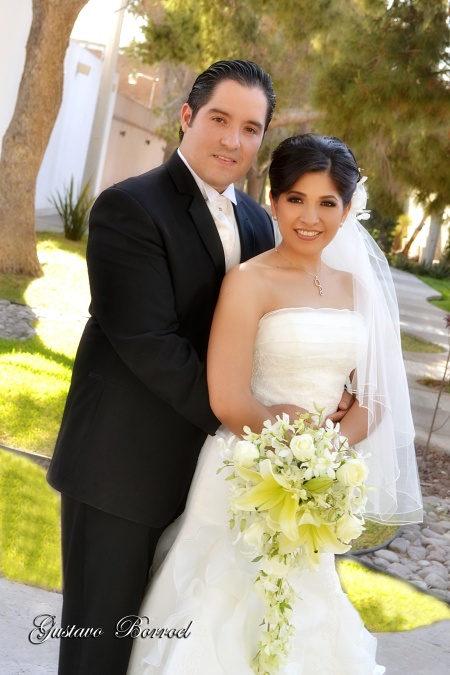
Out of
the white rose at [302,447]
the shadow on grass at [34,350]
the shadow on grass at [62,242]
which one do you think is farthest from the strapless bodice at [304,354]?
the shadow on grass at [62,242]

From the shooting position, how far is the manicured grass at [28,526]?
4.32 meters

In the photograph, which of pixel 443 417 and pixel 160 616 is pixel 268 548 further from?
pixel 443 417

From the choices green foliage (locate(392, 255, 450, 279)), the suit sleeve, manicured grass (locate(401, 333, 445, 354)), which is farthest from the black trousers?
green foliage (locate(392, 255, 450, 279))

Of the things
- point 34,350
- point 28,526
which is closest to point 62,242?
point 34,350

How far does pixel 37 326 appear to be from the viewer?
31.9ft

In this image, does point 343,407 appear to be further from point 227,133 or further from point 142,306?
point 227,133

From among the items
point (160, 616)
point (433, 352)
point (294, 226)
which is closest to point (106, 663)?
point (160, 616)

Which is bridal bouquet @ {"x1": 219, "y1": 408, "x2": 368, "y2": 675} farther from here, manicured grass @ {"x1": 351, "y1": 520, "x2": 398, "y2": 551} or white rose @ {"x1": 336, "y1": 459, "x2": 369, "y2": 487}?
manicured grass @ {"x1": 351, "y1": 520, "x2": 398, "y2": 551}

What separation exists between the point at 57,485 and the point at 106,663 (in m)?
0.52

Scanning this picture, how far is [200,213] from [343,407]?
2.31ft

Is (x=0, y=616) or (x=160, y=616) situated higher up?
(x=160, y=616)

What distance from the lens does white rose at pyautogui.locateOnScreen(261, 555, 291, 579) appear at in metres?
2.44

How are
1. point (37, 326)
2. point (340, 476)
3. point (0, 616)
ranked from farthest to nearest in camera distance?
point (37, 326), point (0, 616), point (340, 476)

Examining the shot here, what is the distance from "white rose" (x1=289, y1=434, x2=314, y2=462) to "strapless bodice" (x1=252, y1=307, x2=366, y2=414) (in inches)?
18.2
